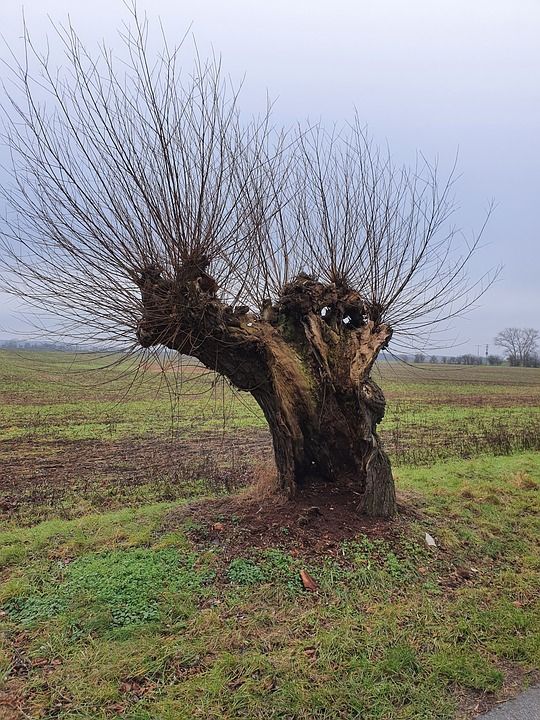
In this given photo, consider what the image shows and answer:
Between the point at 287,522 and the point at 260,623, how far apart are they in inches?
62.3

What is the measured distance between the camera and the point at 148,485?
8.25m

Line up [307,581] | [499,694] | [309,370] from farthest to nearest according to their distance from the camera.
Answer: [309,370] → [307,581] → [499,694]

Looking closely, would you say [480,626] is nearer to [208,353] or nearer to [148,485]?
[208,353]

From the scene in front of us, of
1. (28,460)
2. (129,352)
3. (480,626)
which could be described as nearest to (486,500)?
(480,626)

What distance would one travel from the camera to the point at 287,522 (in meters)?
5.14

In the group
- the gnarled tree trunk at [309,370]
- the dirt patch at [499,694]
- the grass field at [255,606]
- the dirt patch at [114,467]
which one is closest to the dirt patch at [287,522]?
the grass field at [255,606]

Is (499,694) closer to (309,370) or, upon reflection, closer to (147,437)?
(309,370)

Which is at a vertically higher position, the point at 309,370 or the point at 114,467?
the point at 309,370

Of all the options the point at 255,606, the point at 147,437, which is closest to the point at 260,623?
the point at 255,606

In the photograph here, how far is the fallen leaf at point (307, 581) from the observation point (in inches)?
161

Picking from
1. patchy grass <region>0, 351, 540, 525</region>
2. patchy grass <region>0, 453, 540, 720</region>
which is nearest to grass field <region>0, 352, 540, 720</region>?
patchy grass <region>0, 453, 540, 720</region>

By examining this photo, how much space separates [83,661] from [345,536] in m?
2.69

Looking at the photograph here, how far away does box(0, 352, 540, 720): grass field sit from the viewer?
2.88m

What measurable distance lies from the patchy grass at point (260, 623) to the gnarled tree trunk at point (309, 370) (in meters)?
0.91
